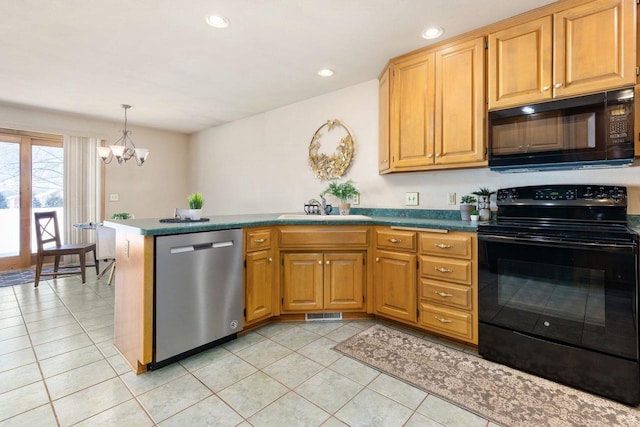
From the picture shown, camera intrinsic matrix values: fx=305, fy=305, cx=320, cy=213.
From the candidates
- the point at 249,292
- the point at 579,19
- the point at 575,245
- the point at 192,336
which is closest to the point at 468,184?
the point at 575,245

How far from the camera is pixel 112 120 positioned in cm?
491

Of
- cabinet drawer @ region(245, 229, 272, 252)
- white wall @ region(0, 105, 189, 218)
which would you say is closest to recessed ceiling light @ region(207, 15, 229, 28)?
cabinet drawer @ region(245, 229, 272, 252)

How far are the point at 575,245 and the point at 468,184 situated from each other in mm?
1032

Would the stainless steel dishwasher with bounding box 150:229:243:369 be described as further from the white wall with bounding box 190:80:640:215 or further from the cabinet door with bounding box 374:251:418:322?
the white wall with bounding box 190:80:640:215

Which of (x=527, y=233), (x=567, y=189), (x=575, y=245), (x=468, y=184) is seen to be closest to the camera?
(x=575, y=245)

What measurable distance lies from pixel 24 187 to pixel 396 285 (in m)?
5.45

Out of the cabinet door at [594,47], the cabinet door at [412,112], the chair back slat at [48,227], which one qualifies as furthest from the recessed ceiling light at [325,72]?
the chair back slat at [48,227]

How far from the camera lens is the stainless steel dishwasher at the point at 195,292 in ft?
6.39

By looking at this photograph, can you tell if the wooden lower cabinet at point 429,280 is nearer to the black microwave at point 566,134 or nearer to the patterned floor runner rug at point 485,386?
the patterned floor runner rug at point 485,386

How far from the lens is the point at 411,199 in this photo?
118 inches

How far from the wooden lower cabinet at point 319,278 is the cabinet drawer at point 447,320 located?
0.61 m

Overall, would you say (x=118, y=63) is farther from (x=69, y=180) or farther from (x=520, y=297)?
(x=520, y=297)

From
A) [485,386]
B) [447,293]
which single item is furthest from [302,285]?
[485,386]

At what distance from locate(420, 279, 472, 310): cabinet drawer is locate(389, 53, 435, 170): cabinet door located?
39.5 inches
